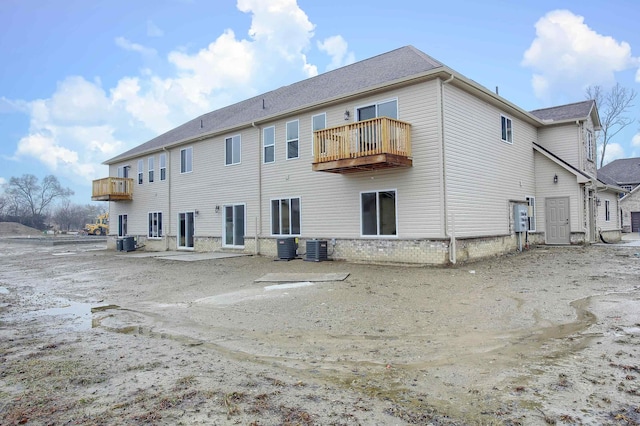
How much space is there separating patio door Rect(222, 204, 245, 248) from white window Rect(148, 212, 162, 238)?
606cm

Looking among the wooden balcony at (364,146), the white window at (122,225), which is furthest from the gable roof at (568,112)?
the white window at (122,225)

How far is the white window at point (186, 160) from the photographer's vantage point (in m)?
19.9

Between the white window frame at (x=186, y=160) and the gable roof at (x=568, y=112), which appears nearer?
the gable roof at (x=568, y=112)

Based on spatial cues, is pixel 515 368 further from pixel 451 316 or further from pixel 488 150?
pixel 488 150

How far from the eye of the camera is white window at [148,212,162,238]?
22.1 meters

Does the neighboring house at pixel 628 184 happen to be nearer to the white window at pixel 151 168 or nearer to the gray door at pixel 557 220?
the gray door at pixel 557 220

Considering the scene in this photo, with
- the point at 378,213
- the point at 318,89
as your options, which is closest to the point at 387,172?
the point at 378,213

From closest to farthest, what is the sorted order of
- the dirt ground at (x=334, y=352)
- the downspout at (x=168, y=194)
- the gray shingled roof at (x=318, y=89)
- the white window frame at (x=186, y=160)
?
the dirt ground at (x=334, y=352), the gray shingled roof at (x=318, y=89), the white window frame at (x=186, y=160), the downspout at (x=168, y=194)

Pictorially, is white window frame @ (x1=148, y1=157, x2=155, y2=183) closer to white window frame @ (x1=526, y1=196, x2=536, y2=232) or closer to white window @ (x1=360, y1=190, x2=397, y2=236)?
white window @ (x1=360, y1=190, x2=397, y2=236)

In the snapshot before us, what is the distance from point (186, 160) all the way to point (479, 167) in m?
14.1

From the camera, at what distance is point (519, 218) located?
15.0 metres

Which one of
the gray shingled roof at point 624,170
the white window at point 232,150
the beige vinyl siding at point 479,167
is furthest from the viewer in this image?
the gray shingled roof at point 624,170

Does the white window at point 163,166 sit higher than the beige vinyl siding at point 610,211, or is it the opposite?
the white window at point 163,166

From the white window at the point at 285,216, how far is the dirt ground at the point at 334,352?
551 centimetres
